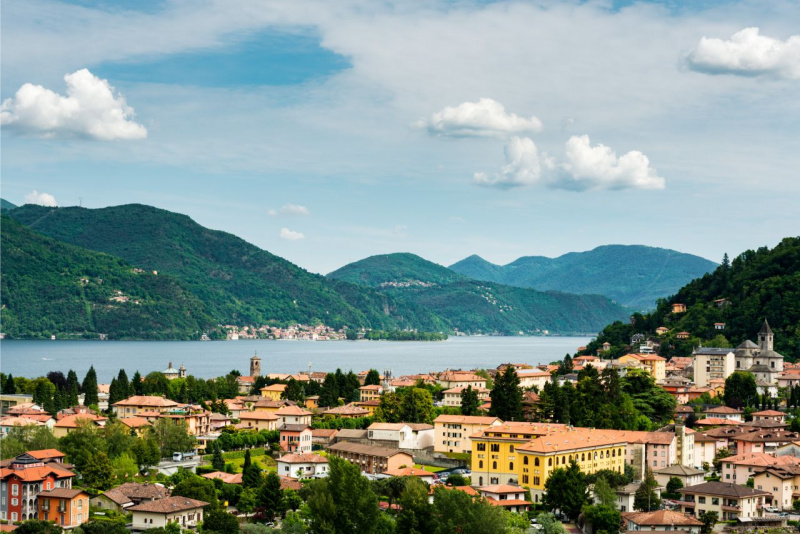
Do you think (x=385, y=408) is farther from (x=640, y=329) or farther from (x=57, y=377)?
(x=640, y=329)

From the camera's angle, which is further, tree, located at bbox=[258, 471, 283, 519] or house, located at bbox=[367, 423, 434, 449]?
house, located at bbox=[367, 423, 434, 449]

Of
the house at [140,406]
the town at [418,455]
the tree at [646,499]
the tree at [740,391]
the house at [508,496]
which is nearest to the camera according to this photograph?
the town at [418,455]

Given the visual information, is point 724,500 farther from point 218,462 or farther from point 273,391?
point 273,391

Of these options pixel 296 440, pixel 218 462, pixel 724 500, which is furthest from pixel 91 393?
pixel 724 500

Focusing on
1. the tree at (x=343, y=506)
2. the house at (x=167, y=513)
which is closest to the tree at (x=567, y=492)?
the tree at (x=343, y=506)

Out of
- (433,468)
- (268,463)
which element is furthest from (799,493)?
(268,463)

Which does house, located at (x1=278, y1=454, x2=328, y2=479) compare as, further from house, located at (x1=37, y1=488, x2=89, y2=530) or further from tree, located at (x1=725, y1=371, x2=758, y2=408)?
tree, located at (x1=725, y1=371, x2=758, y2=408)

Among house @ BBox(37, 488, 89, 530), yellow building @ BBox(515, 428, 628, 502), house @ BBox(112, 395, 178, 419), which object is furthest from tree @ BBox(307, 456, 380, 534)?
house @ BBox(112, 395, 178, 419)

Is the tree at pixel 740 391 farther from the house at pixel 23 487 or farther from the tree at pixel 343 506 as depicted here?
the house at pixel 23 487
